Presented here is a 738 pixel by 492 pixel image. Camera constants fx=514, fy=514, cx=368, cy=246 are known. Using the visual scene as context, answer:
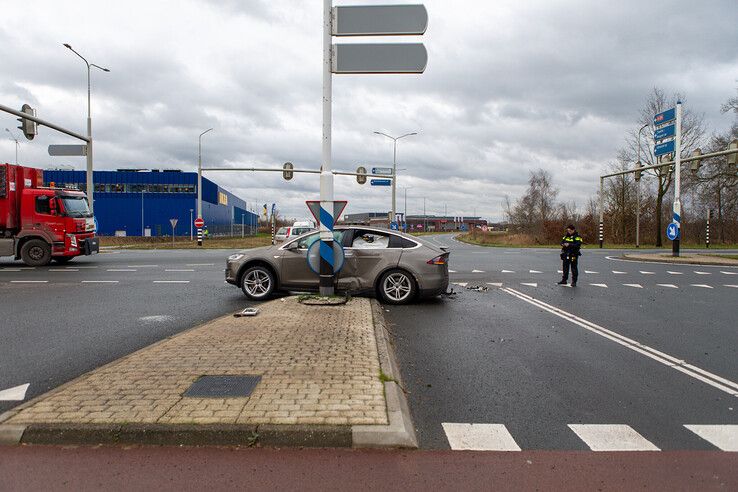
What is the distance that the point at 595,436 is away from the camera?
3840 millimetres

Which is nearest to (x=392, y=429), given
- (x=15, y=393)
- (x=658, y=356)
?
(x=15, y=393)

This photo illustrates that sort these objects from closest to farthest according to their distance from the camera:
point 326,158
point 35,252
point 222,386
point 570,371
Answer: point 222,386, point 570,371, point 326,158, point 35,252

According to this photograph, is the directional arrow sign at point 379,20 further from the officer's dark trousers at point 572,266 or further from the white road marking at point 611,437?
the officer's dark trousers at point 572,266

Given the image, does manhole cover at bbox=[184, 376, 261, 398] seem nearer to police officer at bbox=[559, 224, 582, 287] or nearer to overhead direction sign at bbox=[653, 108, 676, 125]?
police officer at bbox=[559, 224, 582, 287]

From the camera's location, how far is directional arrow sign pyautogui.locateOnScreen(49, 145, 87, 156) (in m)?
25.2

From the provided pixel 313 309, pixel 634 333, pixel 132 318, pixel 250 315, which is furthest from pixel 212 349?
pixel 634 333

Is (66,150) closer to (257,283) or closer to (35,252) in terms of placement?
(35,252)

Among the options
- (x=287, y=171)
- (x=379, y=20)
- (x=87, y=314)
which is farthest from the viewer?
(x=287, y=171)

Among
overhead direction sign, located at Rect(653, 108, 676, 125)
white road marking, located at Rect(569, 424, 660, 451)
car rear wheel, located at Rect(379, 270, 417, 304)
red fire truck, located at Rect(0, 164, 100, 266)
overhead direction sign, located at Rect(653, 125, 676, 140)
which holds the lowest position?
white road marking, located at Rect(569, 424, 660, 451)

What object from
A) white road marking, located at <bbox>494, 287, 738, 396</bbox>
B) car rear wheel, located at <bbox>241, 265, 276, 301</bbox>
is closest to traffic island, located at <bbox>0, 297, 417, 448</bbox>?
white road marking, located at <bbox>494, 287, 738, 396</bbox>

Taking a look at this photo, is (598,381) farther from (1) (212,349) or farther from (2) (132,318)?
(2) (132,318)

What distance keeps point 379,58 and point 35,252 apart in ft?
51.1

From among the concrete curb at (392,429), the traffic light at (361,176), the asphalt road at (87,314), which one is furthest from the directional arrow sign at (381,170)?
the concrete curb at (392,429)

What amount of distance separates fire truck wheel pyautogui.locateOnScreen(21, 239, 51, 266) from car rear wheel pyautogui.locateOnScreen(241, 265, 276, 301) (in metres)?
12.0
